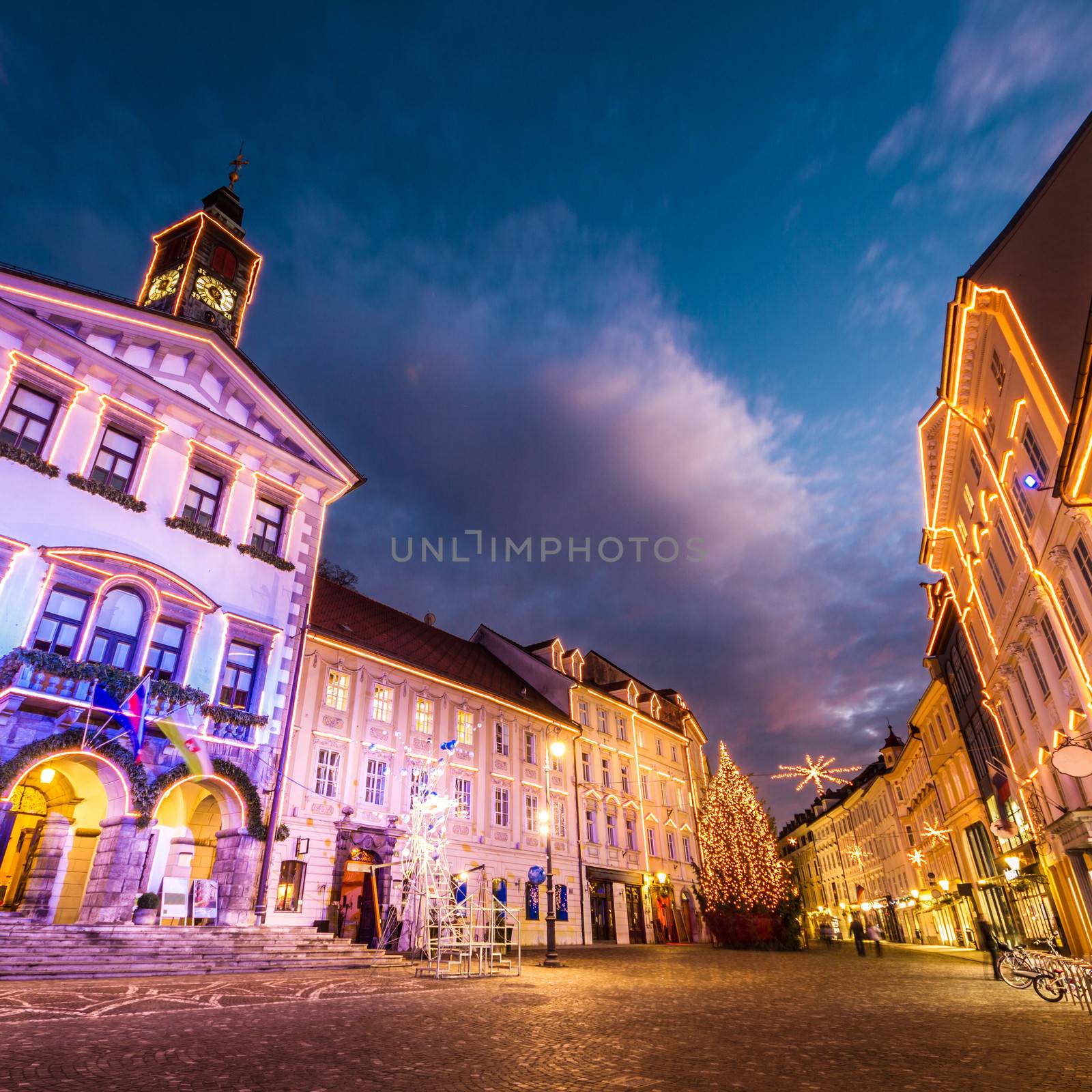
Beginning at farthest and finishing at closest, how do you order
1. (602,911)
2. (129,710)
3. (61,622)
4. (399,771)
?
(602,911)
(399,771)
(61,622)
(129,710)

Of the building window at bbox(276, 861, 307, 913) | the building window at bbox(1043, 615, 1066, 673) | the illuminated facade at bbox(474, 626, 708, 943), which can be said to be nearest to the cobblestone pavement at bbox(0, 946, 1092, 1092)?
the building window at bbox(276, 861, 307, 913)

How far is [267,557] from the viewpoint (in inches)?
896

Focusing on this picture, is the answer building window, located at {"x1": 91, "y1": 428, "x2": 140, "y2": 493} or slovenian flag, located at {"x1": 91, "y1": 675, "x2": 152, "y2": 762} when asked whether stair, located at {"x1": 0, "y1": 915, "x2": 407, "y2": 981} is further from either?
building window, located at {"x1": 91, "y1": 428, "x2": 140, "y2": 493}

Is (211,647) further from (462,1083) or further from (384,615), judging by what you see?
(462,1083)

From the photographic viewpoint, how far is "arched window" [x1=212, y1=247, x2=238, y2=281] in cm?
2706

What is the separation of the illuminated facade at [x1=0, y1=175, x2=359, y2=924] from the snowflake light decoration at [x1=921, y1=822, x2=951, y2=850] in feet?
126

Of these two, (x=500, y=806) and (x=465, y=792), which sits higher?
(x=465, y=792)

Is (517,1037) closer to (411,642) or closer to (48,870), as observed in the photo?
(48,870)

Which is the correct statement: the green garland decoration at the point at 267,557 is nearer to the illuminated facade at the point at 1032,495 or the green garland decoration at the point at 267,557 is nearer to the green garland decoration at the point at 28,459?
the green garland decoration at the point at 28,459

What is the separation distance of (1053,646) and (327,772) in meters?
23.6

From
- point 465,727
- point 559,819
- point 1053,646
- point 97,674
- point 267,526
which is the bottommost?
point 559,819

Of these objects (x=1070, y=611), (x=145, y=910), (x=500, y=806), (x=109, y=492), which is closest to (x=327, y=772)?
(x=145, y=910)

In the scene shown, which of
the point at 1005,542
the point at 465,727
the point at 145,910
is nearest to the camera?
the point at 145,910

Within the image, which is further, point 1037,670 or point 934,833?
point 934,833
